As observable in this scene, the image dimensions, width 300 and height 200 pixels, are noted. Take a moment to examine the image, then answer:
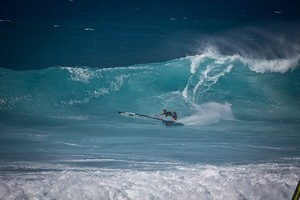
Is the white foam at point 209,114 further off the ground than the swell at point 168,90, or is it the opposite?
the swell at point 168,90

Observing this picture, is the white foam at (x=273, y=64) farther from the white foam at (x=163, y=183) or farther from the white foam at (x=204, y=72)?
the white foam at (x=163, y=183)

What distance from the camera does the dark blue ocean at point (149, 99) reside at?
4.25m

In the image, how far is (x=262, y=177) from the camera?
14.4ft

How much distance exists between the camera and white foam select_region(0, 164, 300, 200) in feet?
13.5

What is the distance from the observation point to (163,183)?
14.1ft

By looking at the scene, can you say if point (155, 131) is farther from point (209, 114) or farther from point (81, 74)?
Answer: point (81, 74)

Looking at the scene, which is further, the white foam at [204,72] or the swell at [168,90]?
the white foam at [204,72]

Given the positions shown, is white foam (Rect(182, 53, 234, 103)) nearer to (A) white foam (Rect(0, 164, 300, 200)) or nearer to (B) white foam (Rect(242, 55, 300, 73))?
(B) white foam (Rect(242, 55, 300, 73))

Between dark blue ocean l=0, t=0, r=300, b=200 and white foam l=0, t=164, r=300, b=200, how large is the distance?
0.01 m

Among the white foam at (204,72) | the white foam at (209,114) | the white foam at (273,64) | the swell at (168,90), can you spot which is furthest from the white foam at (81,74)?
the white foam at (273,64)

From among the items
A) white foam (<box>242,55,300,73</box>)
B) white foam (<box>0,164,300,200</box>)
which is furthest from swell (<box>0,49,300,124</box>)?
white foam (<box>0,164,300,200</box>)

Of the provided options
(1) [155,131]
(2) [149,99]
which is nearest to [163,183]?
(1) [155,131]

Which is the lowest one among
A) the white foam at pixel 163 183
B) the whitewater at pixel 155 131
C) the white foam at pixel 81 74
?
the white foam at pixel 163 183

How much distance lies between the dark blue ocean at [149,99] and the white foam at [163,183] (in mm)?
14
